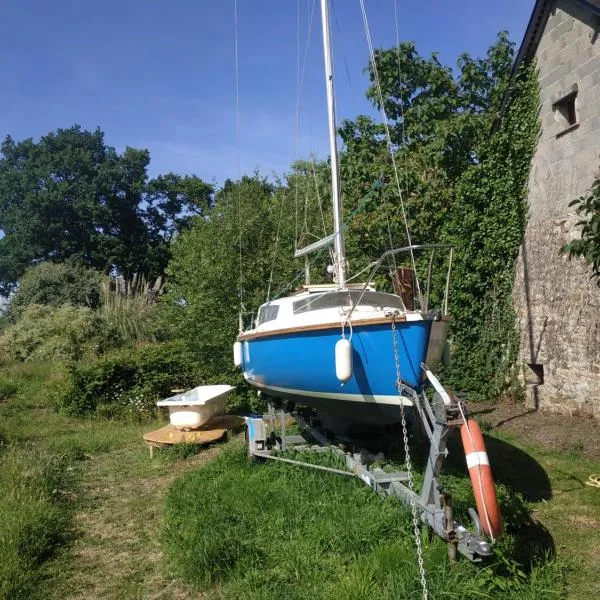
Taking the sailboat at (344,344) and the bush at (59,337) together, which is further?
the bush at (59,337)

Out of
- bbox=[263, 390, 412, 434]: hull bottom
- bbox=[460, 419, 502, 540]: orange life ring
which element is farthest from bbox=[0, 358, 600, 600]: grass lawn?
bbox=[263, 390, 412, 434]: hull bottom

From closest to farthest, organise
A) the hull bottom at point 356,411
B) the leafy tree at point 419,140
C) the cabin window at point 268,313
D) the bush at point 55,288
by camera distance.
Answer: the hull bottom at point 356,411
the cabin window at point 268,313
the leafy tree at point 419,140
the bush at point 55,288

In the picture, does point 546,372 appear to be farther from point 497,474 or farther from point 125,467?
point 125,467

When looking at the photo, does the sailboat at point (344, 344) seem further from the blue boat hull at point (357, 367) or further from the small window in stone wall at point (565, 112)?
the small window in stone wall at point (565, 112)

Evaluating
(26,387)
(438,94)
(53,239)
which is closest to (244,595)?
(26,387)

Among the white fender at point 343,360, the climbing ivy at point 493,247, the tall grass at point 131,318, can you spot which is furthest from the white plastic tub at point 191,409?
the tall grass at point 131,318

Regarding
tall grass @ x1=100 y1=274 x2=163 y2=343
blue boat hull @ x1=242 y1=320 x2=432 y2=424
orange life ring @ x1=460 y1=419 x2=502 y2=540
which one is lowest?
orange life ring @ x1=460 y1=419 x2=502 y2=540

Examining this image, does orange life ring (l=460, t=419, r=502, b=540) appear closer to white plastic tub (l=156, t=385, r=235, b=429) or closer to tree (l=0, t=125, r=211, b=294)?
white plastic tub (l=156, t=385, r=235, b=429)

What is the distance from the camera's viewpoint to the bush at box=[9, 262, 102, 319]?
2820cm

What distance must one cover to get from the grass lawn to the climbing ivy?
3565 millimetres

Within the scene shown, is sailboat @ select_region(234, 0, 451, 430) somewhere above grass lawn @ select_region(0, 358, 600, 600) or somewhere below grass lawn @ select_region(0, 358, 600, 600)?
above

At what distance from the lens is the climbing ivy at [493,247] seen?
10703mm

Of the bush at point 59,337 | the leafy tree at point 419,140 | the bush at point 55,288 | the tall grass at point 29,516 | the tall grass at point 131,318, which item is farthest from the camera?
the bush at point 55,288

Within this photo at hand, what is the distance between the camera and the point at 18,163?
4091cm
